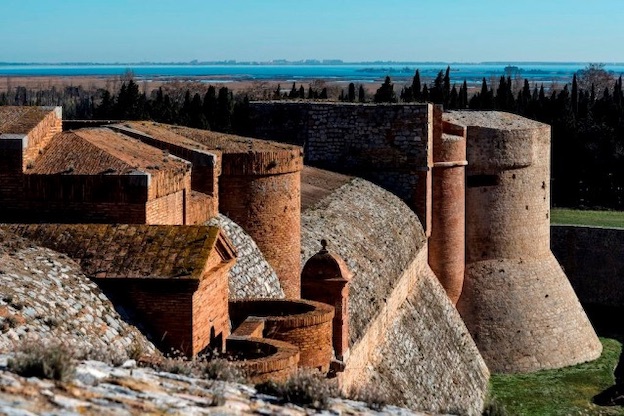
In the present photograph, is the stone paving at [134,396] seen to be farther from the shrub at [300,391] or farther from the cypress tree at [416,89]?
the cypress tree at [416,89]

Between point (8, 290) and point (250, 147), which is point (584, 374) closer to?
point (250, 147)

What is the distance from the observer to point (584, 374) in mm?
24812

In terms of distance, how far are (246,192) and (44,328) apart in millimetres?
6665

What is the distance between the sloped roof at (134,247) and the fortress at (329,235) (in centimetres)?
2

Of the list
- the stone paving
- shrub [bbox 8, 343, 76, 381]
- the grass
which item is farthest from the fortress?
shrub [bbox 8, 343, 76, 381]

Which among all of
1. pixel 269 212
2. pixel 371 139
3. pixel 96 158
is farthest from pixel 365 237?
pixel 96 158

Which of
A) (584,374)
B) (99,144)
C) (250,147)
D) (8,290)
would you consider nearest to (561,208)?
(584,374)

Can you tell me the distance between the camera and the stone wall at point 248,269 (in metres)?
12.8

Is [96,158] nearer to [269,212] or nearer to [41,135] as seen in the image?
[41,135]

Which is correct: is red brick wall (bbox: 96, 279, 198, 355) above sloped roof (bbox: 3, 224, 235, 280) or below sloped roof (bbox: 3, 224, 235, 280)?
below

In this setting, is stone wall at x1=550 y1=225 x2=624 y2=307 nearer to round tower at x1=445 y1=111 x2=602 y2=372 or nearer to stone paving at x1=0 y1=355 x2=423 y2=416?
round tower at x1=445 y1=111 x2=602 y2=372

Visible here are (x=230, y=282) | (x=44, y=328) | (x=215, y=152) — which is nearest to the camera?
(x=44, y=328)

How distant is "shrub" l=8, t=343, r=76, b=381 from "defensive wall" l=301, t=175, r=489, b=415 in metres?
8.01

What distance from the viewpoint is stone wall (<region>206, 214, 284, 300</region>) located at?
12.8m
